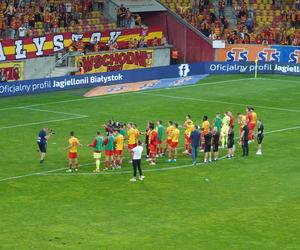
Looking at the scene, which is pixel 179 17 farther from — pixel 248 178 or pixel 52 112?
pixel 248 178

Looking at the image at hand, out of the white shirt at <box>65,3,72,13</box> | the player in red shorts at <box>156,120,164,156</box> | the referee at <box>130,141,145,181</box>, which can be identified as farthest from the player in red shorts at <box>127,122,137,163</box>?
the white shirt at <box>65,3,72,13</box>

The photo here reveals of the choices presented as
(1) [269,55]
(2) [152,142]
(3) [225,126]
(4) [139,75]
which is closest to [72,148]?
(2) [152,142]

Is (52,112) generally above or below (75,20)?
below

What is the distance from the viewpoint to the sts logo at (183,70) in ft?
239

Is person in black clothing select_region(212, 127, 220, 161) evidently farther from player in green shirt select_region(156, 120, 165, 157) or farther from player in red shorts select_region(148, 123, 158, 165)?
player in red shorts select_region(148, 123, 158, 165)

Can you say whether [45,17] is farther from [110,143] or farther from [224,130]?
[110,143]

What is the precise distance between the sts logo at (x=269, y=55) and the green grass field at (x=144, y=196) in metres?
20.5

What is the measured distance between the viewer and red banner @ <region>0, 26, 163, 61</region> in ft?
221

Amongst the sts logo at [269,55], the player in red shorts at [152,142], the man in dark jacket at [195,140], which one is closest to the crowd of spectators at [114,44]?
the sts logo at [269,55]

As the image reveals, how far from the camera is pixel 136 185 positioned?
3891 centimetres

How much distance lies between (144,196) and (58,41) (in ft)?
117

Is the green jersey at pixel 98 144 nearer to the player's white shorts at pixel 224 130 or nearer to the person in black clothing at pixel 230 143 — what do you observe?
the person in black clothing at pixel 230 143

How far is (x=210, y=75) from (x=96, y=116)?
2063 cm

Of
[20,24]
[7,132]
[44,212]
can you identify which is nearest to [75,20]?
[20,24]
